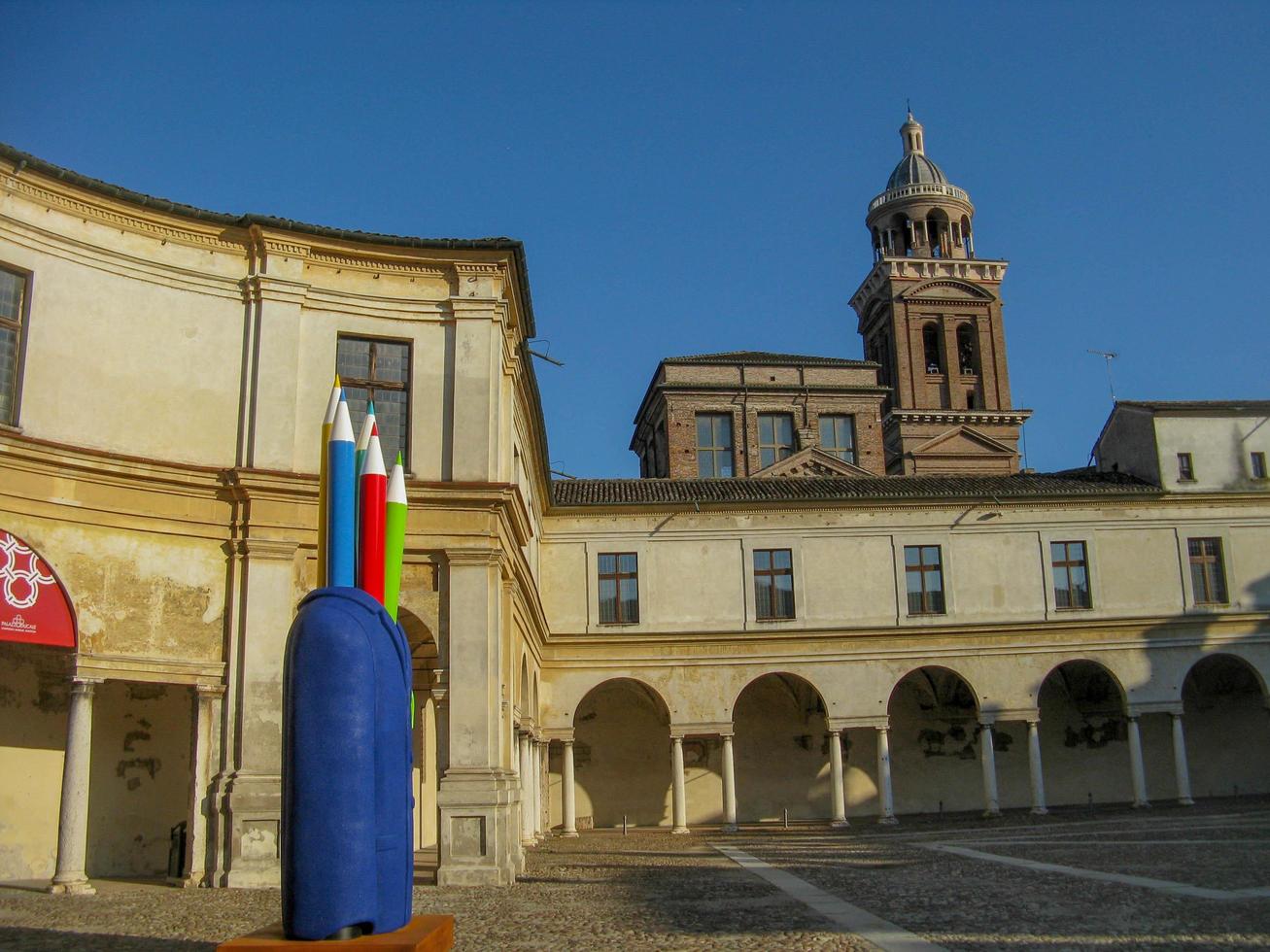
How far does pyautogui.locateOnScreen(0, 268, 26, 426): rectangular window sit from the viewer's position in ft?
50.9

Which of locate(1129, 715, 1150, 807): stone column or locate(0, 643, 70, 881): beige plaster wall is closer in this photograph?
locate(0, 643, 70, 881): beige plaster wall

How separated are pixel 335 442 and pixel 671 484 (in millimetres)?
26159

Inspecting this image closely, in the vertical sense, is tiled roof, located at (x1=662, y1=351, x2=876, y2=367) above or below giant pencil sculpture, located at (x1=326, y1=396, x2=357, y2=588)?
above

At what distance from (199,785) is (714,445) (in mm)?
33931

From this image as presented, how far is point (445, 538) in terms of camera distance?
1750cm

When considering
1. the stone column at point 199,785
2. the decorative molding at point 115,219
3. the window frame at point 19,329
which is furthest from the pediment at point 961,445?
the window frame at point 19,329

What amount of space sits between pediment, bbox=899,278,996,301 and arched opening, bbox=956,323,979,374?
1497mm

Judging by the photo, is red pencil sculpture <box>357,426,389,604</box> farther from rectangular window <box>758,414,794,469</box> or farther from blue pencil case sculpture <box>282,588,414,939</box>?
rectangular window <box>758,414,794,469</box>

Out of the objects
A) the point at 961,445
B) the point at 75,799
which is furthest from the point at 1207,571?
the point at 75,799

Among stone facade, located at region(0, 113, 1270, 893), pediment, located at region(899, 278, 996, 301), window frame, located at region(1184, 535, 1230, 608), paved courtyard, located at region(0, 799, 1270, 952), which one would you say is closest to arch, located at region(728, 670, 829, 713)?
stone facade, located at region(0, 113, 1270, 893)

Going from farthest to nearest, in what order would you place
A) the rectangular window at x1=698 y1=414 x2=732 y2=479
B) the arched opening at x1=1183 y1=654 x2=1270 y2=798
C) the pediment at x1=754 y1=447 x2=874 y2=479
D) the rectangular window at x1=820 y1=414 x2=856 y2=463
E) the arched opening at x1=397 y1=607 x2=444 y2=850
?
the rectangular window at x1=820 y1=414 x2=856 y2=463 → the rectangular window at x1=698 y1=414 x2=732 y2=479 → the pediment at x1=754 y1=447 x2=874 y2=479 → the arched opening at x1=1183 y1=654 x2=1270 y2=798 → the arched opening at x1=397 y1=607 x2=444 y2=850

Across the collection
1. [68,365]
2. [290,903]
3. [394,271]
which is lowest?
[290,903]

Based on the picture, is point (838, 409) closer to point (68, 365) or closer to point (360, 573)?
point (68, 365)

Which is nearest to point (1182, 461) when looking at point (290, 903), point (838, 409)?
point (838, 409)
